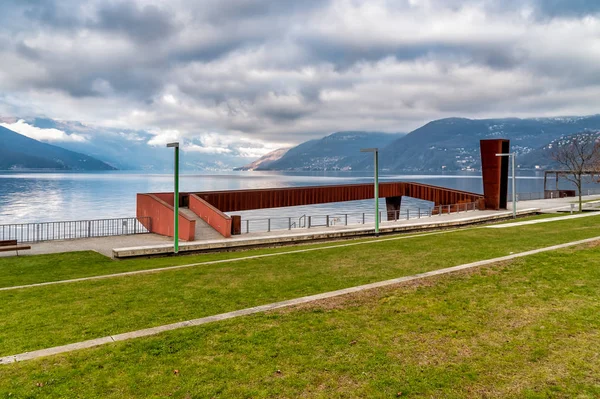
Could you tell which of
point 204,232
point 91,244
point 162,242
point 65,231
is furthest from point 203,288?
point 65,231

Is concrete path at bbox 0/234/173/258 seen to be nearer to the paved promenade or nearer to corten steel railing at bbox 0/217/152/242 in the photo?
the paved promenade

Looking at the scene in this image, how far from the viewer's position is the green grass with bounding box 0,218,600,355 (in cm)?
809

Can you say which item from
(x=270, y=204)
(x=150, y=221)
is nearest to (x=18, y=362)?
(x=150, y=221)

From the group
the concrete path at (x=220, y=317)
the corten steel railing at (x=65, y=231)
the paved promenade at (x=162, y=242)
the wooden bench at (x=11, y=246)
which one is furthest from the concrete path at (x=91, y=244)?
the concrete path at (x=220, y=317)

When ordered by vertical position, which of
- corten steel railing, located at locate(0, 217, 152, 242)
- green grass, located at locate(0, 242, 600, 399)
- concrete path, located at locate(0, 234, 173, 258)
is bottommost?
corten steel railing, located at locate(0, 217, 152, 242)

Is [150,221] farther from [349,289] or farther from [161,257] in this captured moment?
[349,289]

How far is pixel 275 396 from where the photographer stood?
17.9ft

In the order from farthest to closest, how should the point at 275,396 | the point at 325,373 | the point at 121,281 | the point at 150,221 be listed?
the point at 150,221
the point at 121,281
the point at 325,373
the point at 275,396

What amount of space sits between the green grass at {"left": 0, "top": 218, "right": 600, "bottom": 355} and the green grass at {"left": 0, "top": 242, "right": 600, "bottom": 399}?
1.30 m

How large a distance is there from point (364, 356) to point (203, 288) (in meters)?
5.88

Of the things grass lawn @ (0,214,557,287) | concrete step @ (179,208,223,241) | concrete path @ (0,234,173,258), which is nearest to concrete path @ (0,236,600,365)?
grass lawn @ (0,214,557,287)

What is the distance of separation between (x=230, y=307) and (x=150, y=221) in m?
23.1

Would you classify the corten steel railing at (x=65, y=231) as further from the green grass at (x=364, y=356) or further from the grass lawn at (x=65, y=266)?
the green grass at (x=364, y=356)

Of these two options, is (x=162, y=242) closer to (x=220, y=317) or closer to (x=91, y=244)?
(x=91, y=244)
